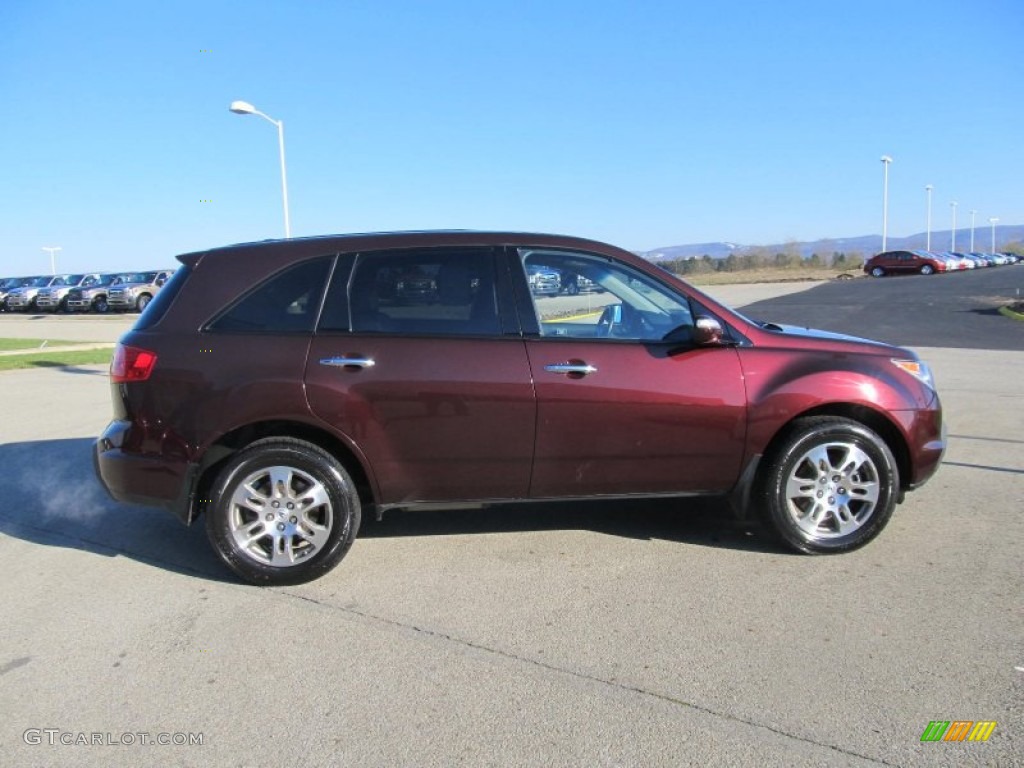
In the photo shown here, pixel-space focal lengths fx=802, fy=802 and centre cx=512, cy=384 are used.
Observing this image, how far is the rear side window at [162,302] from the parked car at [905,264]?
172 ft

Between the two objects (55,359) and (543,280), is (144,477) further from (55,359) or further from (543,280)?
(55,359)

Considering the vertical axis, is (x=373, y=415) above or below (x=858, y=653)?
above

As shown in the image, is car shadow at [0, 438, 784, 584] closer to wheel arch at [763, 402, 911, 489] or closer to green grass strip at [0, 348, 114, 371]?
wheel arch at [763, 402, 911, 489]

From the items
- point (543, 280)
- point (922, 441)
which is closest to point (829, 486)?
point (922, 441)

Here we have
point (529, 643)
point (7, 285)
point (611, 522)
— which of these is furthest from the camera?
point (7, 285)

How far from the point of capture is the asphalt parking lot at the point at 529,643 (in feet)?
9.30

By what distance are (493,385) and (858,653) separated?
208cm

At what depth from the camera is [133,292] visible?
36.1 meters

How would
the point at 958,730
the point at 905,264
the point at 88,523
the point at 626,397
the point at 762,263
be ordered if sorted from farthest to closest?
the point at 762,263, the point at 905,264, the point at 88,523, the point at 626,397, the point at 958,730

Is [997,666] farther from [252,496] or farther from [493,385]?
[252,496]

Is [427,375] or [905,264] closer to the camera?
[427,375]

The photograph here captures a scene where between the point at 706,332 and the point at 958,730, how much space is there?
216 centimetres

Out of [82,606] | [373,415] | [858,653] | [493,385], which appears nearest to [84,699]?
[82,606]

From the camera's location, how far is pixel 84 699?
3.16m
